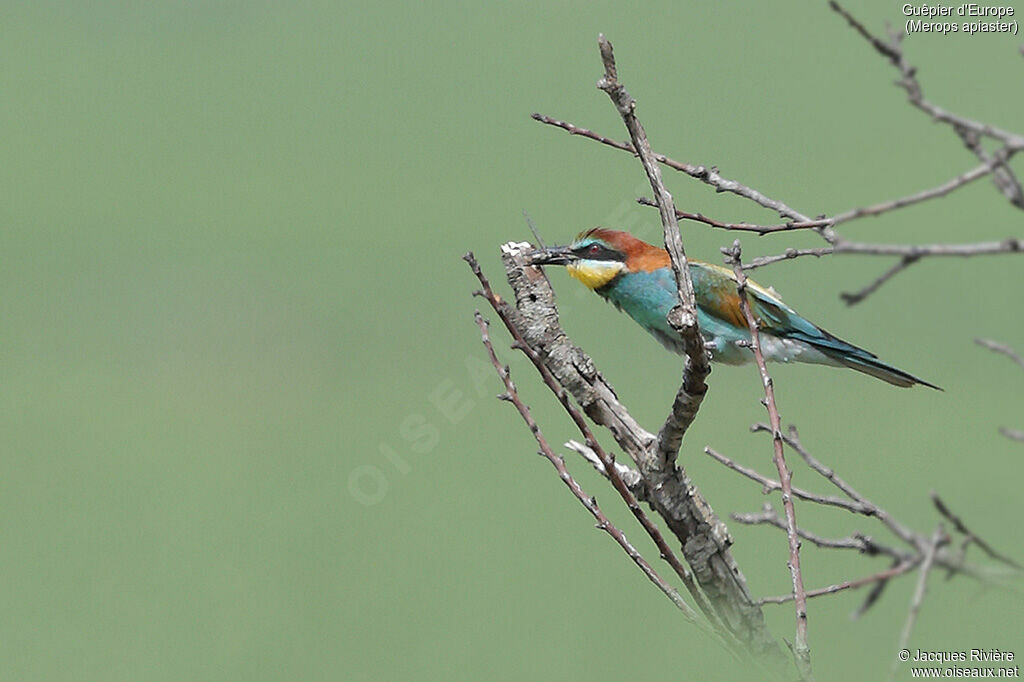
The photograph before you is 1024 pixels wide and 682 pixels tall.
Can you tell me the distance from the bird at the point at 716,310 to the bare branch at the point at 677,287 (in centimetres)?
92

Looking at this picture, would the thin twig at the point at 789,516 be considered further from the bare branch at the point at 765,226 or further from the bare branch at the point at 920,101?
the bare branch at the point at 920,101

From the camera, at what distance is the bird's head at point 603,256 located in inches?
108

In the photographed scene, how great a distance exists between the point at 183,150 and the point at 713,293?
51.2ft

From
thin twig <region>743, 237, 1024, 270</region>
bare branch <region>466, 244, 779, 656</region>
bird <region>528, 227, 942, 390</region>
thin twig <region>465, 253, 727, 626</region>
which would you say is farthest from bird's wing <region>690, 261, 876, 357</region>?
thin twig <region>743, 237, 1024, 270</region>

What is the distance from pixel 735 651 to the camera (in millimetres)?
1770

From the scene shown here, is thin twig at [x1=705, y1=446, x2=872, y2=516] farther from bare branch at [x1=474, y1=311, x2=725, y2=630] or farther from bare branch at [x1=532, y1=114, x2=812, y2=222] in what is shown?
bare branch at [x1=532, y1=114, x2=812, y2=222]

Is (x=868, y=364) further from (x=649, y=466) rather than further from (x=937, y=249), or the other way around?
(x=937, y=249)

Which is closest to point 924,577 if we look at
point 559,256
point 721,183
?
point 721,183

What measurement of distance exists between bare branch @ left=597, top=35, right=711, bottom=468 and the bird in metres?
0.92

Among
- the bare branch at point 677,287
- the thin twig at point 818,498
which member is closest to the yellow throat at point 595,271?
the bare branch at point 677,287

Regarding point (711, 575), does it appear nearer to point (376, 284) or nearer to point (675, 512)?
point (675, 512)

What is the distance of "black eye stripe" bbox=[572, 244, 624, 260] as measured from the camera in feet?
9.14

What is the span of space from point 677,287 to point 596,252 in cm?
108

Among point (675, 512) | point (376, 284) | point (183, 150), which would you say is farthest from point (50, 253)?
point (675, 512)
